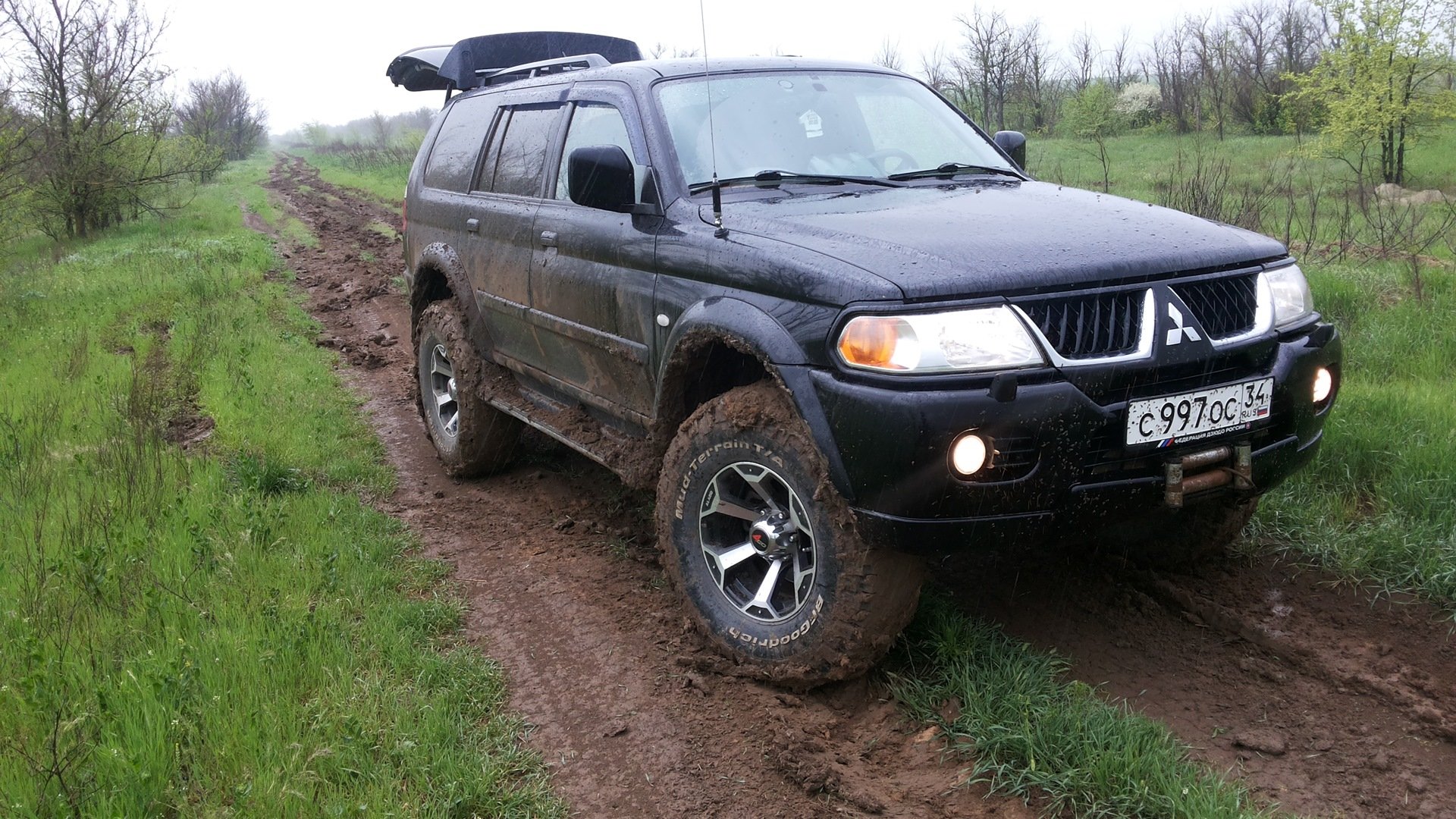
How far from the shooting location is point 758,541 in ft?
10.9

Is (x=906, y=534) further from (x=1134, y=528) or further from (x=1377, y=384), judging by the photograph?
(x=1377, y=384)

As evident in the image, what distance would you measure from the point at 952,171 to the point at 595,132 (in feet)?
4.96

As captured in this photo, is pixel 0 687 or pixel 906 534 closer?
pixel 906 534

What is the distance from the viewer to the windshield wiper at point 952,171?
417 centimetres

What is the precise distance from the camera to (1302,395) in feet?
10.6

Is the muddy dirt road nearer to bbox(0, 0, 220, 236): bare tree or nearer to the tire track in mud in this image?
the tire track in mud

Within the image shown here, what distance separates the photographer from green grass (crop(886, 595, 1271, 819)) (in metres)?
2.63

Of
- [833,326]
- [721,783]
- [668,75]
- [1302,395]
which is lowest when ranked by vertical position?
[721,783]

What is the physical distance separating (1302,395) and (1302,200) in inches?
465

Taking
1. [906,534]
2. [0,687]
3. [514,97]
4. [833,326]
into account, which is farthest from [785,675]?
[514,97]

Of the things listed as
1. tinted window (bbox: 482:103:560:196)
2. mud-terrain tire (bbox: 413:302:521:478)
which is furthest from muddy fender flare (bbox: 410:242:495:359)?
tinted window (bbox: 482:103:560:196)

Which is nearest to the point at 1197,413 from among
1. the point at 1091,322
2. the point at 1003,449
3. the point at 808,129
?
the point at 1091,322

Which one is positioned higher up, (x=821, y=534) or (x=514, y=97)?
(x=514, y=97)

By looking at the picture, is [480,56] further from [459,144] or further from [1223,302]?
[1223,302]
